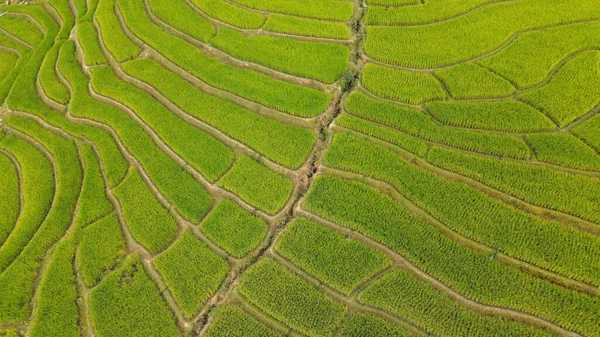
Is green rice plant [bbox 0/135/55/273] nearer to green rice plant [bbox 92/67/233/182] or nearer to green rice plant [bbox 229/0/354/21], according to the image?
green rice plant [bbox 92/67/233/182]

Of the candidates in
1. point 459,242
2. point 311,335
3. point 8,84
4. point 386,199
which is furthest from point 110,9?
point 459,242

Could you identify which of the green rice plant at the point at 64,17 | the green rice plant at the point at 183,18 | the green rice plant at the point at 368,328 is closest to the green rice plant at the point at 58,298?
the green rice plant at the point at 368,328

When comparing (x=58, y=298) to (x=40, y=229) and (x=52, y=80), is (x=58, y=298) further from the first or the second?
(x=52, y=80)

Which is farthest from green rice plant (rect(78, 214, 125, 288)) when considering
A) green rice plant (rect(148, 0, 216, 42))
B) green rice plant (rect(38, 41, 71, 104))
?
green rice plant (rect(148, 0, 216, 42))

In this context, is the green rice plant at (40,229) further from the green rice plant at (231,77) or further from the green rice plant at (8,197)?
the green rice plant at (231,77)

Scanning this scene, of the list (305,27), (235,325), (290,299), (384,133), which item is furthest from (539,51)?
(235,325)
